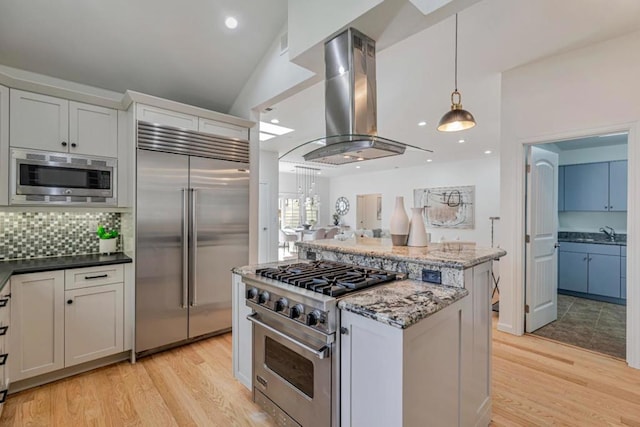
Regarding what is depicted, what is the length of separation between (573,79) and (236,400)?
4.04 metres

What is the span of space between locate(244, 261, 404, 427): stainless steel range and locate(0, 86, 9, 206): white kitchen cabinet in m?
2.08

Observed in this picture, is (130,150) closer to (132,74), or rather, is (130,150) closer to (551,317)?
(132,74)

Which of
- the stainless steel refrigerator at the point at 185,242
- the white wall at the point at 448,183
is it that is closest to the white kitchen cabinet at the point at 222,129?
the stainless steel refrigerator at the point at 185,242

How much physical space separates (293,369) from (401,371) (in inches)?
28.5

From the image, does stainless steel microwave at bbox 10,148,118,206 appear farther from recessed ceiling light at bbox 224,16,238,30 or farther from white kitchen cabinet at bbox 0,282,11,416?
recessed ceiling light at bbox 224,16,238,30

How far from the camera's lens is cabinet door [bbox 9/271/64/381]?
218 cm

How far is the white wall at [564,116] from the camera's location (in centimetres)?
260

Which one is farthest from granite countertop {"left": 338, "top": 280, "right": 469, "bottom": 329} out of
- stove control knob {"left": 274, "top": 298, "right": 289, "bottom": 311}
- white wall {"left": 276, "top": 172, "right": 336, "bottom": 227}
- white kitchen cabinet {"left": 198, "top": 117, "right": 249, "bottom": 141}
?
white wall {"left": 276, "top": 172, "right": 336, "bottom": 227}

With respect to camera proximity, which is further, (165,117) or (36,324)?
(165,117)

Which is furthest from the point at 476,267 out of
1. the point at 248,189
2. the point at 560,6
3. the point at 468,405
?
the point at 248,189

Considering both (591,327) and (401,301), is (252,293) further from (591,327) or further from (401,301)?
(591,327)

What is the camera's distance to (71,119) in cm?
262

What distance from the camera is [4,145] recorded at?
2.34m

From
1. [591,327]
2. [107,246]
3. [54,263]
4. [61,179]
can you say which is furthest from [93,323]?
[591,327]
